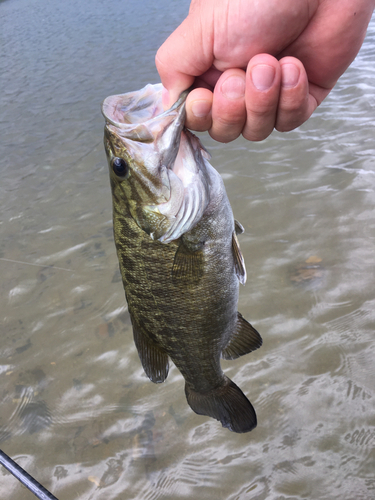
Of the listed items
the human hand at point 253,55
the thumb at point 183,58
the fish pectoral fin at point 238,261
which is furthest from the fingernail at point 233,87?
the fish pectoral fin at point 238,261

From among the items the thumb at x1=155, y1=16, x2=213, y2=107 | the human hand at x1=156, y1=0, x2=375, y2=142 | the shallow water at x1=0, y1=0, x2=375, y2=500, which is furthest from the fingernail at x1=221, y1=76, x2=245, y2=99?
the shallow water at x1=0, y1=0, x2=375, y2=500

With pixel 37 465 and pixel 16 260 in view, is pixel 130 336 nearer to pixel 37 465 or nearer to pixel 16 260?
pixel 37 465

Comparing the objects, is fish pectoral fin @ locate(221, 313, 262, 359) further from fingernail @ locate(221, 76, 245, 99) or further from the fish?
fingernail @ locate(221, 76, 245, 99)

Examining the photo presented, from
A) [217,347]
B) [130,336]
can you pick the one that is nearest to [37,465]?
[130,336]

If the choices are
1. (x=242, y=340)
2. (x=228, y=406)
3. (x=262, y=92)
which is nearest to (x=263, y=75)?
(x=262, y=92)

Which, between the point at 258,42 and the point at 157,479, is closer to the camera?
the point at 258,42

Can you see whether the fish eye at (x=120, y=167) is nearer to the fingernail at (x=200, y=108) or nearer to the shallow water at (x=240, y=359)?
the fingernail at (x=200, y=108)
